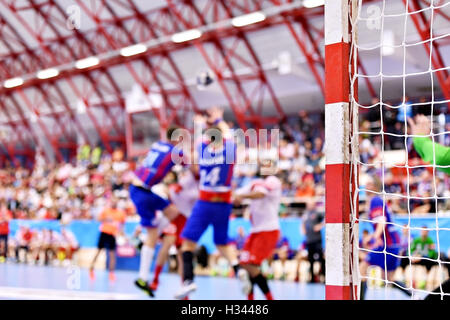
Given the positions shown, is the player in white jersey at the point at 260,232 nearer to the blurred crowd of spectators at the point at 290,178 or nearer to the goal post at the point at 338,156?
the goal post at the point at 338,156

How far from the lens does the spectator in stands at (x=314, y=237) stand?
489 inches

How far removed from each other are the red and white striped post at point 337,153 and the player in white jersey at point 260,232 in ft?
12.0

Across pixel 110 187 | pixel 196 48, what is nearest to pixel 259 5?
pixel 196 48

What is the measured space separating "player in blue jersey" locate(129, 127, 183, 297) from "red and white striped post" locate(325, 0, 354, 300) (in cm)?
480

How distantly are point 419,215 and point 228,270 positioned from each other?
473 cm

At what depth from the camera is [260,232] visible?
769cm

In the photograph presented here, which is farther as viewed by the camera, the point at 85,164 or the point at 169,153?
the point at 85,164

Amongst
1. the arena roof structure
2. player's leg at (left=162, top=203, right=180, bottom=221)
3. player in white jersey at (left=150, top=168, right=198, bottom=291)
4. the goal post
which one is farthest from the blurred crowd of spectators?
the goal post

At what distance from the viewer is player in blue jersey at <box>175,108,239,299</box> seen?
24.9 ft

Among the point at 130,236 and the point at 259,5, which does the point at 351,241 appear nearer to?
the point at 130,236

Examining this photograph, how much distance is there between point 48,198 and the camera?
2248 cm

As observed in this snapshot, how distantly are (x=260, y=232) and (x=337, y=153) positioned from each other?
13.4 ft

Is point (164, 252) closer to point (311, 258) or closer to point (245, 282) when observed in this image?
point (245, 282)

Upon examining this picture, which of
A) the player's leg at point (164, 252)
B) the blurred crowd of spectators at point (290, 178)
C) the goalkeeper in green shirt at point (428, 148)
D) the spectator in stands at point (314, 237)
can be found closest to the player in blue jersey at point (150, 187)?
the player's leg at point (164, 252)
